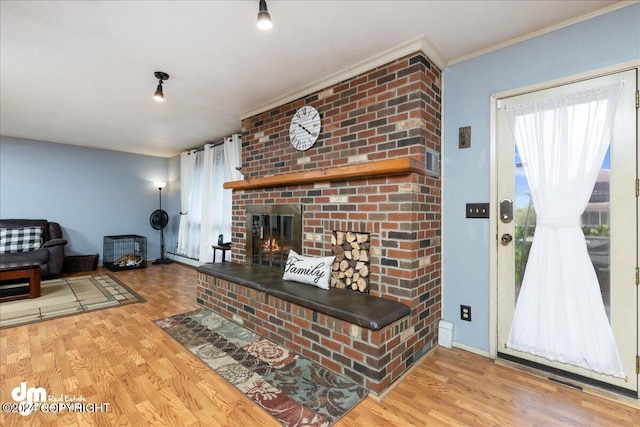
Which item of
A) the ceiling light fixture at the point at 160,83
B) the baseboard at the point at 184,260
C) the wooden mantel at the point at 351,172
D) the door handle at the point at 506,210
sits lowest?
the baseboard at the point at 184,260

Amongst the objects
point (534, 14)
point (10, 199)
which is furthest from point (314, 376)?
point (10, 199)

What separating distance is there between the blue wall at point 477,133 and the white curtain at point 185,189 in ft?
15.3

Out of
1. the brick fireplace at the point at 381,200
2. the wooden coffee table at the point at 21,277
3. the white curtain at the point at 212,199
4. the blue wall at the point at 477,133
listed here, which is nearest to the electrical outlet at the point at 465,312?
the blue wall at the point at 477,133

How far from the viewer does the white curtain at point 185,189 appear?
5496mm

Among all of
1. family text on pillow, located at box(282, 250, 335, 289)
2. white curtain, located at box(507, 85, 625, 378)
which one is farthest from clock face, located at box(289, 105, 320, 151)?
white curtain, located at box(507, 85, 625, 378)

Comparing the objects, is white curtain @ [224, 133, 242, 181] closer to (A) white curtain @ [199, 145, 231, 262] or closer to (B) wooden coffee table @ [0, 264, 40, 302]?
(A) white curtain @ [199, 145, 231, 262]

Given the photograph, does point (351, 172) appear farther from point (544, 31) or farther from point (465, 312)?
point (544, 31)

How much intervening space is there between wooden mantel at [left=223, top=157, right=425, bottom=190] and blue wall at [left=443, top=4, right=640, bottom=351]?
470mm

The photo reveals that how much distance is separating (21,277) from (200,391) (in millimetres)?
3249

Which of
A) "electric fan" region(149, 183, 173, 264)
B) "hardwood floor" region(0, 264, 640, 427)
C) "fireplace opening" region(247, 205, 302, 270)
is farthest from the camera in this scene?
"electric fan" region(149, 183, 173, 264)

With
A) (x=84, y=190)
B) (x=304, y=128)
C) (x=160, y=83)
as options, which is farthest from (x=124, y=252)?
(x=304, y=128)

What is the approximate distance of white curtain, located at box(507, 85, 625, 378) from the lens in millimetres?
1712

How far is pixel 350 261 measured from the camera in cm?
230

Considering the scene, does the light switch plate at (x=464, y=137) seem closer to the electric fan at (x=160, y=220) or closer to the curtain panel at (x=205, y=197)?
the curtain panel at (x=205, y=197)
